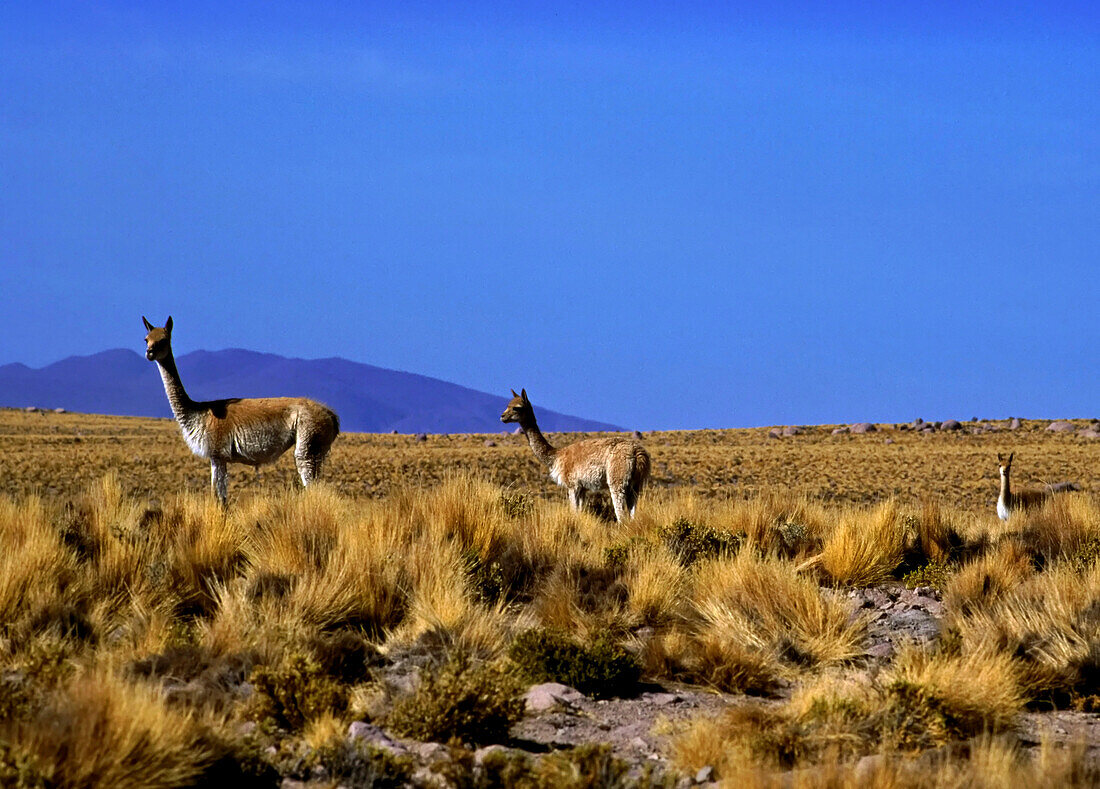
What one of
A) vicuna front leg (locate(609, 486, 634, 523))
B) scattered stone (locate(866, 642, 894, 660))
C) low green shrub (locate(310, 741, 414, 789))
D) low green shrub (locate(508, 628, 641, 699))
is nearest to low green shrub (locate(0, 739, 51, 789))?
low green shrub (locate(310, 741, 414, 789))

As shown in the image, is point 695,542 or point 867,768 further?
point 695,542

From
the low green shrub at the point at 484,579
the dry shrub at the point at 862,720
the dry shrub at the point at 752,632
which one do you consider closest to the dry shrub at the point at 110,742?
the dry shrub at the point at 862,720

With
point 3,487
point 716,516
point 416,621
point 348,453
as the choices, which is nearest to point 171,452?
point 348,453

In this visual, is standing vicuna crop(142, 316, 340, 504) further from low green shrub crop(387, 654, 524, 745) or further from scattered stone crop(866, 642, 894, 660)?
low green shrub crop(387, 654, 524, 745)

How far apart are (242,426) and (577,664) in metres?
7.69

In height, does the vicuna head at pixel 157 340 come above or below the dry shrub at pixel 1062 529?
above

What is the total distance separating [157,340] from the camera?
14.3 meters

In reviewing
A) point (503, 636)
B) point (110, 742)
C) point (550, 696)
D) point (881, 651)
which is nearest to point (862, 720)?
point (550, 696)

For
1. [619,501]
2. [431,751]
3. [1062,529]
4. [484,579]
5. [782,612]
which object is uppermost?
[619,501]

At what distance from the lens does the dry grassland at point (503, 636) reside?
5645mm

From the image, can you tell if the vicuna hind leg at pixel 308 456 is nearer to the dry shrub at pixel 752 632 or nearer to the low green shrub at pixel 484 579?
the low green shrub at pixel 484 579

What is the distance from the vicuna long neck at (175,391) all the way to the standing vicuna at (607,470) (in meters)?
4.36

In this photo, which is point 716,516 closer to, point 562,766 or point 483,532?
point 483,532

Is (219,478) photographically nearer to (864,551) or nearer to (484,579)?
(484,579)
